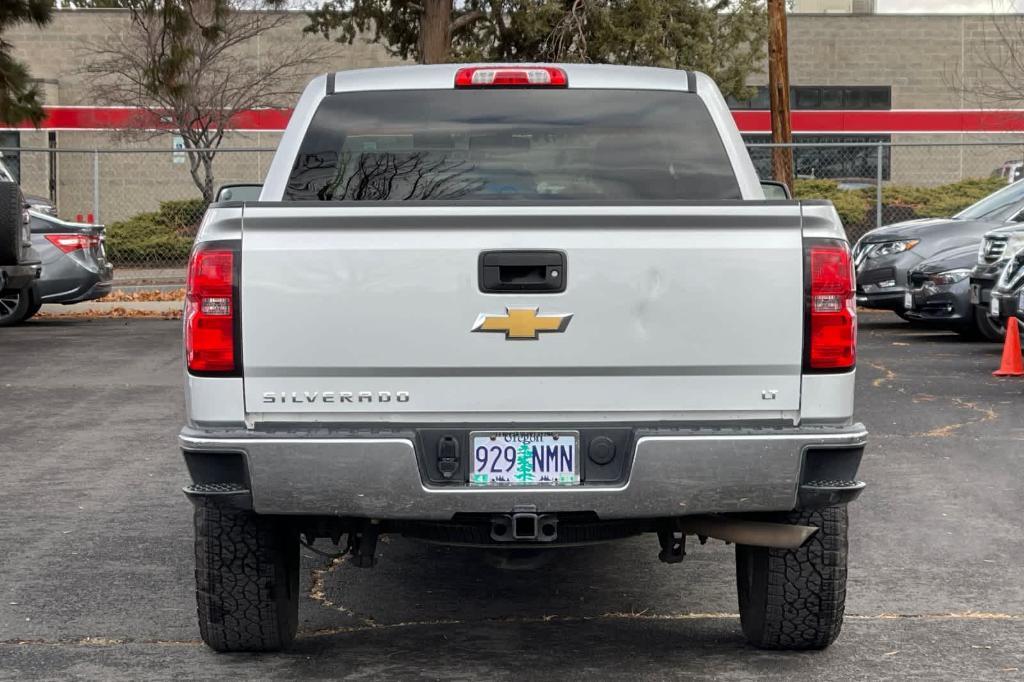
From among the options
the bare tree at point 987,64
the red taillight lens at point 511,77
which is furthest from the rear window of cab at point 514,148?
the bare tree at point 987,64

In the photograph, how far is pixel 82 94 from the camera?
40906mm

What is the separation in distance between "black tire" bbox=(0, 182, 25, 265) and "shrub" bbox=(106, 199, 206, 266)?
1713 centimetres

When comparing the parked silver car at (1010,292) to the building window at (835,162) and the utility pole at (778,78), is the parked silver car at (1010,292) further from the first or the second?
the building window at (835,162)

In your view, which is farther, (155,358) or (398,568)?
(155,358)

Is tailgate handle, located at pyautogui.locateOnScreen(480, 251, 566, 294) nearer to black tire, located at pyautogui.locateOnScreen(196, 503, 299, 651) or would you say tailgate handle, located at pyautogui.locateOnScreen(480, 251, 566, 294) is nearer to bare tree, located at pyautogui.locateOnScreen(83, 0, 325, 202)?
black tire, located at pyautogui.locateOnScreen(196, 503, 299, 651)

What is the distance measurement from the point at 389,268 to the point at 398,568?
235cm

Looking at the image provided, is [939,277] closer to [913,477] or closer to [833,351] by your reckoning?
[913,477]

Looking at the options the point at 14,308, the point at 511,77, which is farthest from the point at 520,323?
the point at 14,308

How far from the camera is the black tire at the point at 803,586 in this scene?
5148 millimetres

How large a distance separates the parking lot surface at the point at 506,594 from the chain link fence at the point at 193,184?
46.6ft

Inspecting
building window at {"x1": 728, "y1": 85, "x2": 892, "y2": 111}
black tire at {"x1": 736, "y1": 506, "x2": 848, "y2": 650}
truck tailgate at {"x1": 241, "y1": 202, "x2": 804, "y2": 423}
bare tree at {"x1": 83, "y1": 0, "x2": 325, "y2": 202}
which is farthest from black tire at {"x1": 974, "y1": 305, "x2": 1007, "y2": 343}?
building window at {"x1": 728, "y1": 85, "x2": 892, "y2": 111}

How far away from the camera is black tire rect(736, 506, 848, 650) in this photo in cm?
515

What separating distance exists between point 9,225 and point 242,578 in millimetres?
3445

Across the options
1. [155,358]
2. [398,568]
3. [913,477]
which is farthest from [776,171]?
[398,568]
